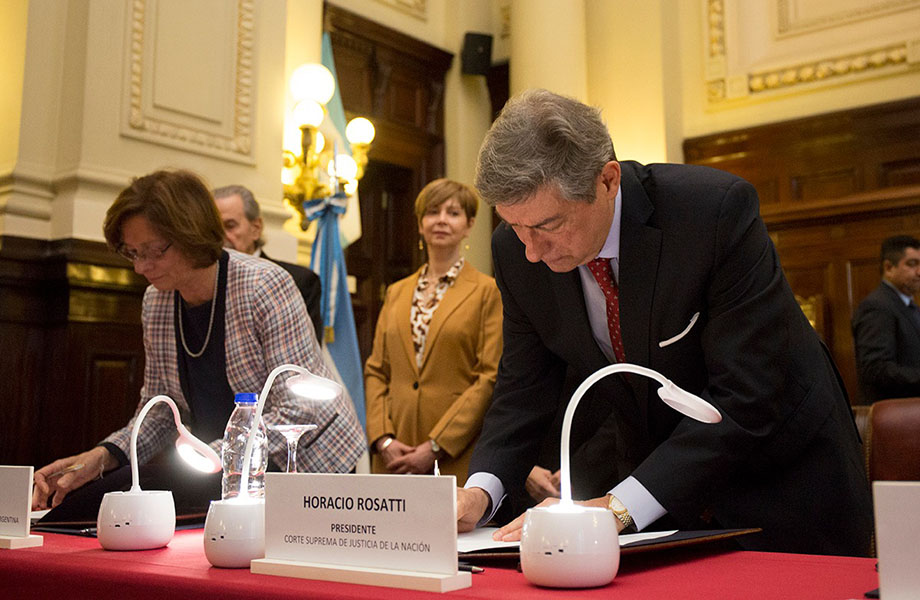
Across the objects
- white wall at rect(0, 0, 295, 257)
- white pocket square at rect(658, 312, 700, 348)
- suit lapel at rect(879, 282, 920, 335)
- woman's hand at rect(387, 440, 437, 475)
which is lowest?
woman's hand at rect(387, 440, 437, 475)

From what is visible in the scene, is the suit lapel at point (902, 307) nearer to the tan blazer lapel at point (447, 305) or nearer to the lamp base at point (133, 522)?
the tan blazer lapel at point (447, 305)

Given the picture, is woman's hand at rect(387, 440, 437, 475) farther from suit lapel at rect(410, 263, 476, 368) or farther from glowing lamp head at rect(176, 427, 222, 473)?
glowing lamp head at rect(176, 427, 222, 473)

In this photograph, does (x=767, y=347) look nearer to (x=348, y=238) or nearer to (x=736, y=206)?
(x=736, y=206)

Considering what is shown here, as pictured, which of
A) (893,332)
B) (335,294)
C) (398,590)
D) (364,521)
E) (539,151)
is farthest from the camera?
(335,294)

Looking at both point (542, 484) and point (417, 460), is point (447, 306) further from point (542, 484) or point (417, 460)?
point (542, 484)

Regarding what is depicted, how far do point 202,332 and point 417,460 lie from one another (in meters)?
1.01

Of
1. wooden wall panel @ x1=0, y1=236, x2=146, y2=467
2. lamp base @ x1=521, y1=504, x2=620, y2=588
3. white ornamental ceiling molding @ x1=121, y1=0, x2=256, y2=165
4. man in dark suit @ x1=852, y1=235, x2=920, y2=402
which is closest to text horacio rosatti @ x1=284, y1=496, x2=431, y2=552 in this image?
lamp base @ x1=521, y1=504, x2=620, y2=588

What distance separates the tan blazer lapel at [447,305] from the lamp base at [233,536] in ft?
6.32

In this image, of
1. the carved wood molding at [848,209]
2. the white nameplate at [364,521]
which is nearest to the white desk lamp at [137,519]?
the white nameplate at [364,521]

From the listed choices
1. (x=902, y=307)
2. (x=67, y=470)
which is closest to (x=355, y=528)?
(x=67, y=470)

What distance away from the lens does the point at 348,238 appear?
5375 mm

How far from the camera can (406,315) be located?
3203 mm

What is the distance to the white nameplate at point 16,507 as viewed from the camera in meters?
1.33

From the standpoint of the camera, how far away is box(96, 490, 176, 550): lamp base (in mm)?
1271
